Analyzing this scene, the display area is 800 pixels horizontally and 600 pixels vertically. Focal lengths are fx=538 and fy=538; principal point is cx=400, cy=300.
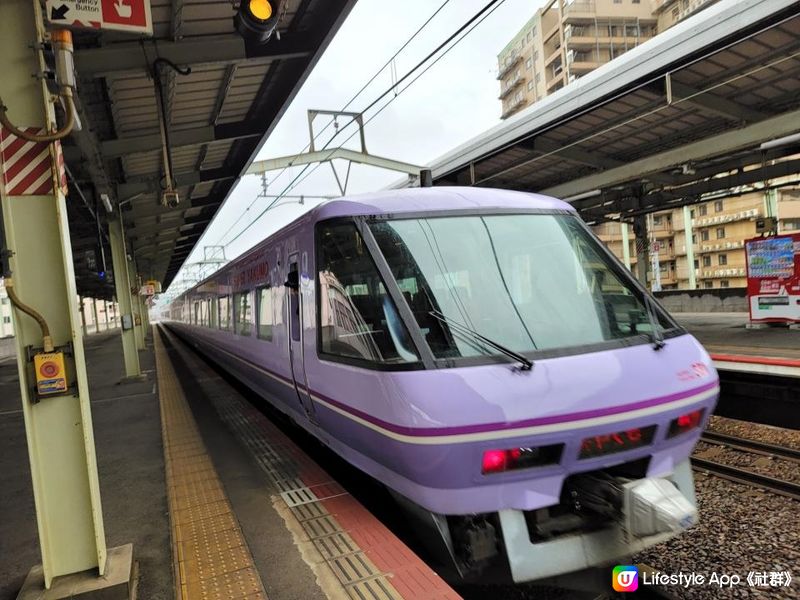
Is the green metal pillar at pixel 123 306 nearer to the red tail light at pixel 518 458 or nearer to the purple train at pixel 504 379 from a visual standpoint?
the purple train at pixel 504 379

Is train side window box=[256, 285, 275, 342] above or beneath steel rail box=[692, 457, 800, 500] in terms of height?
above

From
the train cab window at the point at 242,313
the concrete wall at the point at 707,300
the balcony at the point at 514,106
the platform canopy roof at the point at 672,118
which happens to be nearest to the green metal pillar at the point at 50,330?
the train cab window at the point at 242,313

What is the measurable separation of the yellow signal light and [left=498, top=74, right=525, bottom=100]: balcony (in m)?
70.7

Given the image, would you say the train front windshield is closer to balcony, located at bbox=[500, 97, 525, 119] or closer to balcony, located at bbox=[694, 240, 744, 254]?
balcony, located at bbox=[694, 240, 744, 254]

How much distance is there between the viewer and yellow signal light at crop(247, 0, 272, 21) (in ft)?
12.6

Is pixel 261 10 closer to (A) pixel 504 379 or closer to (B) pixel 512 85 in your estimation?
(A) pixel 504 379

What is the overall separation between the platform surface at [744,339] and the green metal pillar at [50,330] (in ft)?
31.2

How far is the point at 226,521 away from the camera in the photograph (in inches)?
143

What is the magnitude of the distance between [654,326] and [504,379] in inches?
47.5

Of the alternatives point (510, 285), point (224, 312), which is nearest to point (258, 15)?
point (510, 285)

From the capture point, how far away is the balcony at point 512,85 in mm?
68306

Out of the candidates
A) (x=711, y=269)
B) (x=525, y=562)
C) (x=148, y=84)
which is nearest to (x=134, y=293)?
(x=148, y=84)

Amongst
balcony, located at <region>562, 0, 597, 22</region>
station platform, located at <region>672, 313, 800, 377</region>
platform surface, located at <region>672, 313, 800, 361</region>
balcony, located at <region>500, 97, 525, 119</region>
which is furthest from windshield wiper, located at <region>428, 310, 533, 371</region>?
balcony, located at <region>500, 97, 525, 119</region>

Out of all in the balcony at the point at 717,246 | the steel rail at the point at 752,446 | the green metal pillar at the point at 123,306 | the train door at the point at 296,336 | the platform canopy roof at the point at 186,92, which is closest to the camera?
the train door at the point at 296,336
